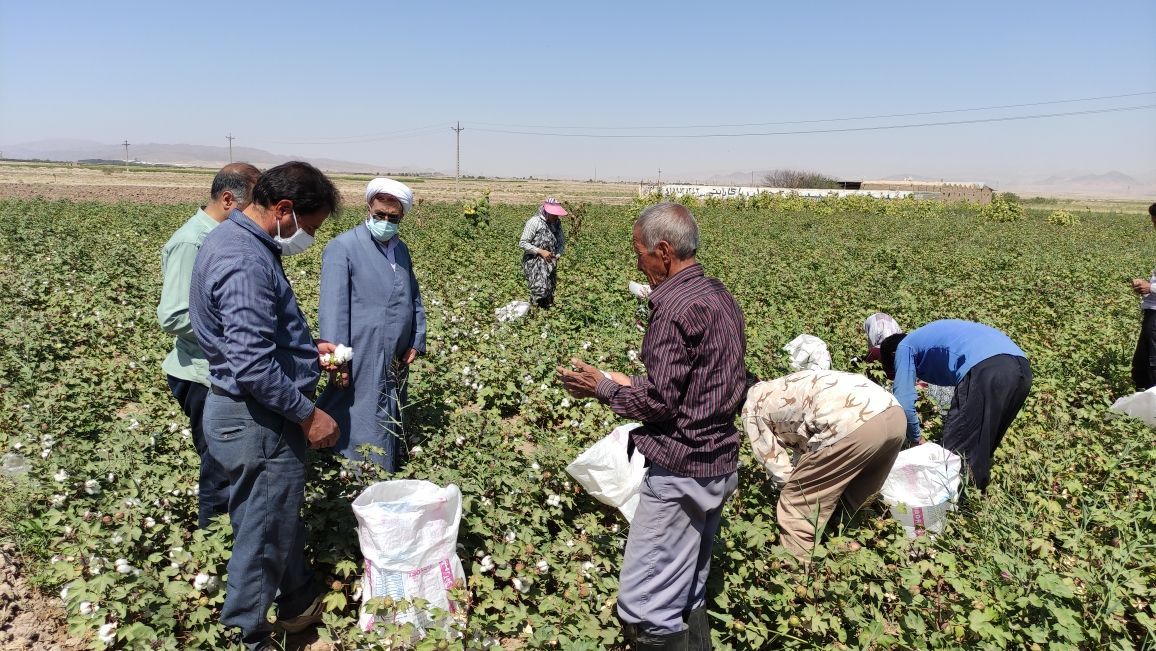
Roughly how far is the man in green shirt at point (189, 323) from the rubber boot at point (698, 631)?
1893 millimetres

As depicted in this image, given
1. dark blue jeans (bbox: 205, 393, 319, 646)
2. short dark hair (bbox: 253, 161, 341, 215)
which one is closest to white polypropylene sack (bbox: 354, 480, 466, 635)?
dark blue jeans (bbox: 205, 393, 319, 646)

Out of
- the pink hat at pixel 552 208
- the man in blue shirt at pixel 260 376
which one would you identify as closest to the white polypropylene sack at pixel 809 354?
the pink hat at pixel 552 208

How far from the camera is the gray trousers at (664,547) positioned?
219 cm

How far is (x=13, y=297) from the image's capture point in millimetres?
7090

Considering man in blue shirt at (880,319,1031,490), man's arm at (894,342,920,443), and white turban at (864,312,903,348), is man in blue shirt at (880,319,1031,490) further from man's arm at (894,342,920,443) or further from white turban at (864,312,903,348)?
white turban at (864,312,903,348)

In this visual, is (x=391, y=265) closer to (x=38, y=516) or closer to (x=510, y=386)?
(x=510, y=386)

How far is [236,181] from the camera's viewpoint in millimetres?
2768

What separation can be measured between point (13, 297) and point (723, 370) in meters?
8.18

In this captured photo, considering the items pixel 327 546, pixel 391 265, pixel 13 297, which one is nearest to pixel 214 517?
pixel 327 546

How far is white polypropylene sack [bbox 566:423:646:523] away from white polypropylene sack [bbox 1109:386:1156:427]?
3.44 meters

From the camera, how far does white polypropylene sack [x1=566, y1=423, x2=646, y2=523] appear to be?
9.80ft

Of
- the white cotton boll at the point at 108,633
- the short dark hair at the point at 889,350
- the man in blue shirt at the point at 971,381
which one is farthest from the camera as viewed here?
the short dark hair at the point at 889,350

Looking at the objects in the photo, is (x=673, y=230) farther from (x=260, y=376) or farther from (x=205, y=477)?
(x=205, y=477)

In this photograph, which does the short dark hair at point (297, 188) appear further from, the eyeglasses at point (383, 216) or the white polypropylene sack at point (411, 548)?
the white polypropylene sack at point (411, 548)
